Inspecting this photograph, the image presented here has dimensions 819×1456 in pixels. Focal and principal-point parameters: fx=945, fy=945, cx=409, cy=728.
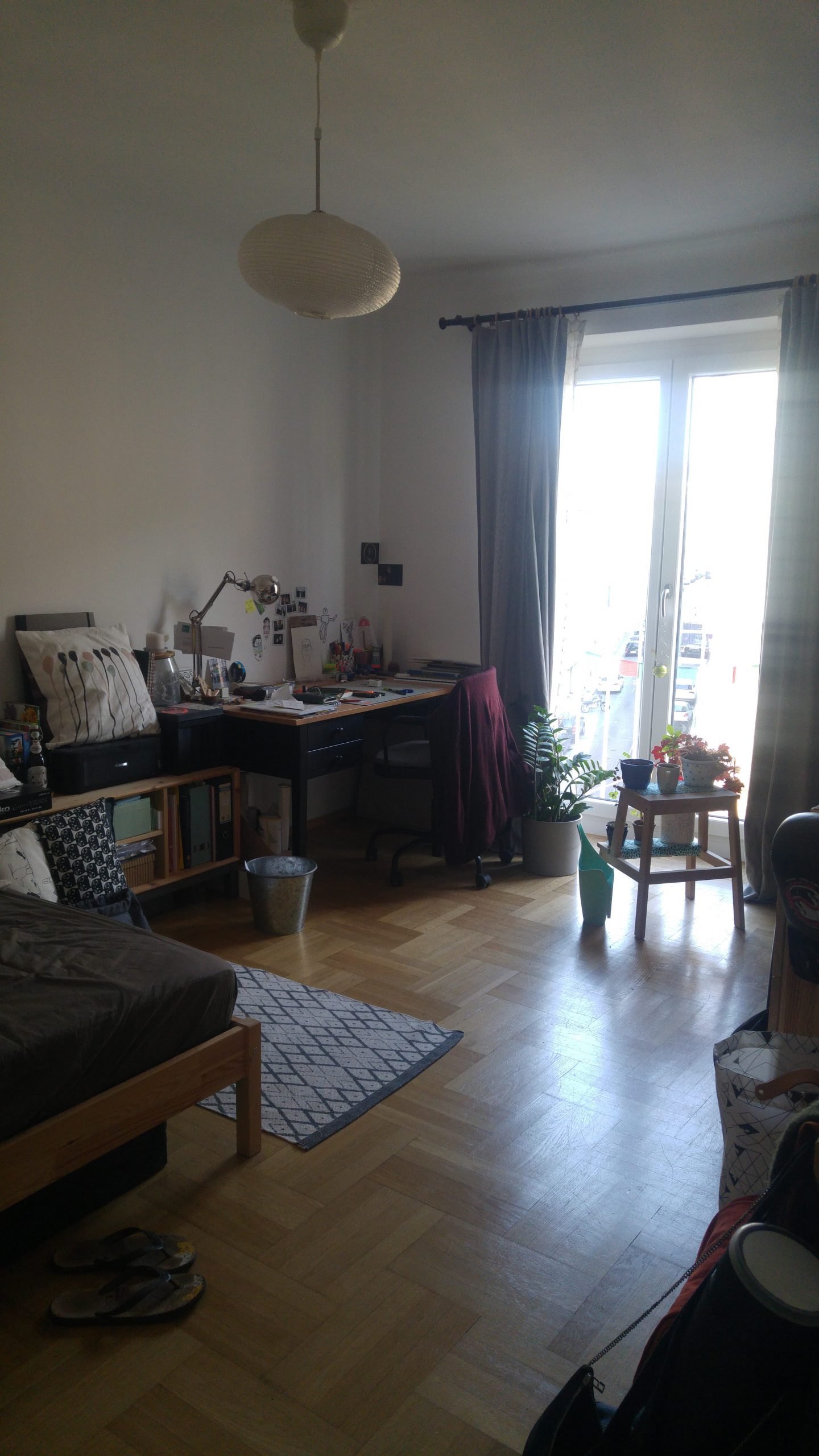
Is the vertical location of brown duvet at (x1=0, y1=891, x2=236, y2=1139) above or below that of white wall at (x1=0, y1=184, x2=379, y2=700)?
below

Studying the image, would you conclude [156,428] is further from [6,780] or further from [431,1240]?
[431,1240]

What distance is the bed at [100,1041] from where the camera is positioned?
5.31ft

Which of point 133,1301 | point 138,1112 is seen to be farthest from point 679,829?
point 133,1301

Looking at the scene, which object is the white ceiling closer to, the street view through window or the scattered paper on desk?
the street view through window

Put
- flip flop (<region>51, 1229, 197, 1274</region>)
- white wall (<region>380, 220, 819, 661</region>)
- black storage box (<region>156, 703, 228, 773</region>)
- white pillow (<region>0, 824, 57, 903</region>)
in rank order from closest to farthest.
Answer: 1. flip flop (<region>51, 1229, 197, 1274</region>)
2. white pillow (<region>0, 824, 57, 903</region>)
3. black storage box (<region>156, 703, 228, 773</region>)
4. white wall (<region>380, 220, 819, 661</region>)

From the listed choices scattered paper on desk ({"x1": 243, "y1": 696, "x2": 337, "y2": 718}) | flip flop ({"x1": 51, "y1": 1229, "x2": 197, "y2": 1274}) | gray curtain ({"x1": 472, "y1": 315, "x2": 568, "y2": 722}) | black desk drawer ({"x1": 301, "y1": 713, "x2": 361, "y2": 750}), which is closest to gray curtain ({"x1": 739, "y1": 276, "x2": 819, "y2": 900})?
gray curtain ({"x1": 472, "y1": 315, "x2": 568, "y2": 722})

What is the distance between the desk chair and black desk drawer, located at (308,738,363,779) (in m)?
0.13

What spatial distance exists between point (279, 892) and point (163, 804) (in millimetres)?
507

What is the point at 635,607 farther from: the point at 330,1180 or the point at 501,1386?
the point at 501,1386

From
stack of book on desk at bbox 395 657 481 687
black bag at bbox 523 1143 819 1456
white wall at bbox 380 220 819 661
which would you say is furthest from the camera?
stack of book on desk at bbox 395 657 481 687

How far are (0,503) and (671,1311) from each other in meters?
2.86

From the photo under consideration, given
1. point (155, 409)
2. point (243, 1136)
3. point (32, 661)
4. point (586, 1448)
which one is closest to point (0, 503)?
point (32, 661)

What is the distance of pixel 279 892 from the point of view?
10.8ft

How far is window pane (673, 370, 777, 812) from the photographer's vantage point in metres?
4.04
